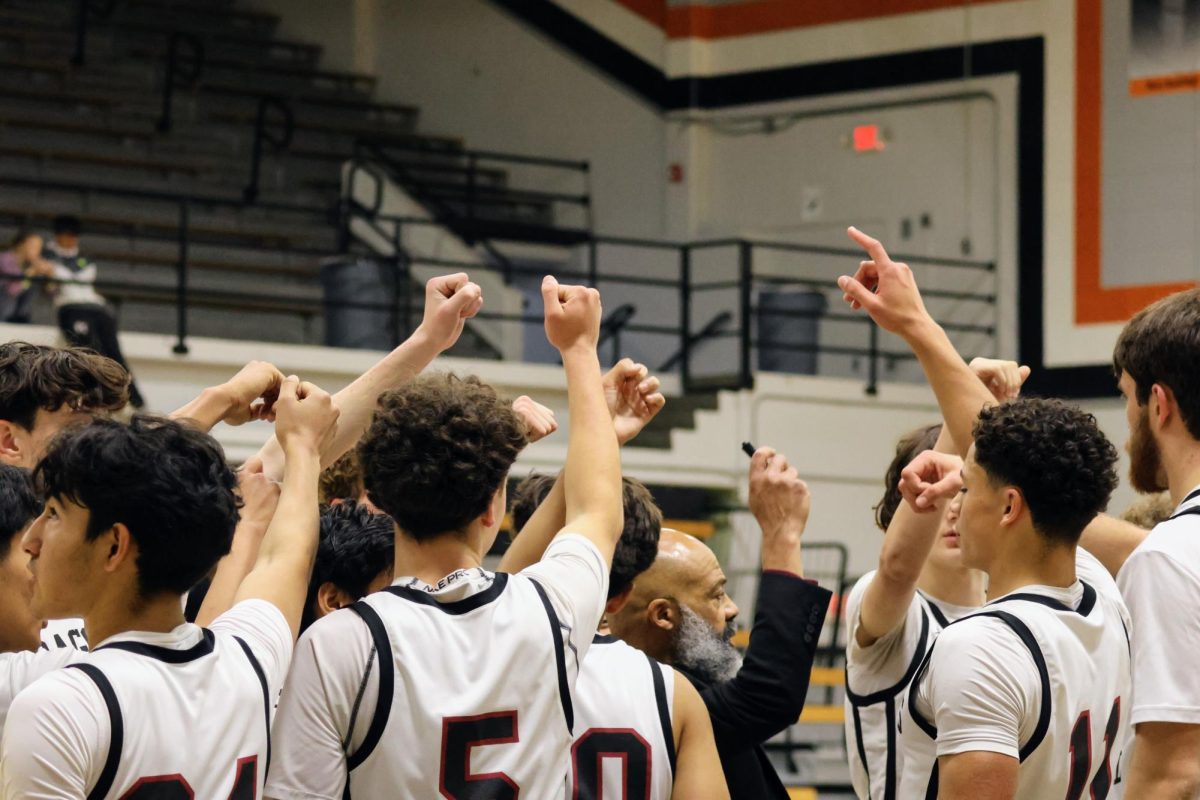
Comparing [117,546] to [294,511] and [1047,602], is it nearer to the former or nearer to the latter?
[294,511]

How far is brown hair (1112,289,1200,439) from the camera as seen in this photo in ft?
8.34

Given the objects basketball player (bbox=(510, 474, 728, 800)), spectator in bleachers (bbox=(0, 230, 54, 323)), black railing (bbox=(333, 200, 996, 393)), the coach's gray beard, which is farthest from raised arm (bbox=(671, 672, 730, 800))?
black railing (bbox=(333, 200, 996, 393))

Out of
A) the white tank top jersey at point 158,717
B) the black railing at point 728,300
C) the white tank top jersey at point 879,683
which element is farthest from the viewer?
the black railing at point 728,300

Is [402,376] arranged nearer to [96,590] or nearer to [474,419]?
[474,419]

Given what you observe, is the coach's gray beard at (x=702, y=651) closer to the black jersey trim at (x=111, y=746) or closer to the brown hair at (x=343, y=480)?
the brown hair at (x=343, y=480)

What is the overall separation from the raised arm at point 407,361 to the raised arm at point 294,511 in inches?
10.8

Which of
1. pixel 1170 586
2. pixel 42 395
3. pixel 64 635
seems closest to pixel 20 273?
pixel 42 395

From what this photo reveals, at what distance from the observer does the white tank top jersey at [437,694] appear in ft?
7.02

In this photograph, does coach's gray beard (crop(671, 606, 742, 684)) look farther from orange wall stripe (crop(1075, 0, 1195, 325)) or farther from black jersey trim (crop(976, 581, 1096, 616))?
orange wall stripe (crop(1075, 0, 1195, 325))

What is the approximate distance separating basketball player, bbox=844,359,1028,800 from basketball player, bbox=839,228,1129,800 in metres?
0.15

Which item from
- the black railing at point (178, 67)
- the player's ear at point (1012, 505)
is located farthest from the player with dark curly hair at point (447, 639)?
the black railing at point (178, 67)

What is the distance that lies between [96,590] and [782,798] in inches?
51.0

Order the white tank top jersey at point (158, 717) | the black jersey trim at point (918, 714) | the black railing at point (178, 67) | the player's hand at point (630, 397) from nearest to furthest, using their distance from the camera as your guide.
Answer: the white tank top jersey at point (158, 717), the black jersey trim at point (918, 714), the player's hand at point (630, 397), the black railing at point (178, 67)

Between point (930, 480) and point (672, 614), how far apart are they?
1.74 ft
